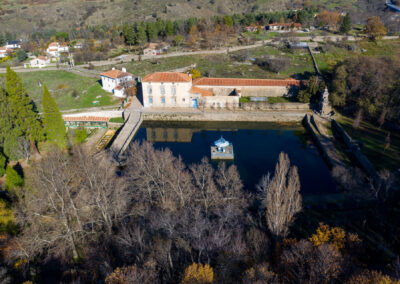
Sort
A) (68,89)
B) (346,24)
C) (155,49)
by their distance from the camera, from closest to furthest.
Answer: (68,89)
(155,49)
(346,24)

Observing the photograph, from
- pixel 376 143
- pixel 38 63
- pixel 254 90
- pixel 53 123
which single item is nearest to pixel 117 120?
pixel 53 123

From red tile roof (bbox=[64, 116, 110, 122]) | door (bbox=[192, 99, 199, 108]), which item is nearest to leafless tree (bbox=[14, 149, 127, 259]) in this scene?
red tile roof (bbox=[64, 116, 110, 122])

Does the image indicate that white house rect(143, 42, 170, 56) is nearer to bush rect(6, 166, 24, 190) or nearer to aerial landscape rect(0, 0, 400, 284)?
aerial landscape rect(0, 0, 400, 284)

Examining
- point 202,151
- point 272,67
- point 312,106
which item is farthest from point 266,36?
point 202,151

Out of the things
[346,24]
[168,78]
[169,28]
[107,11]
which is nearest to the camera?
[168,78]

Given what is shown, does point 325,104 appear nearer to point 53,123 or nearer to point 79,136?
point 79,136

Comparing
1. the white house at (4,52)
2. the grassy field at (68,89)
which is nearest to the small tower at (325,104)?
the grassy field at (68,89)
